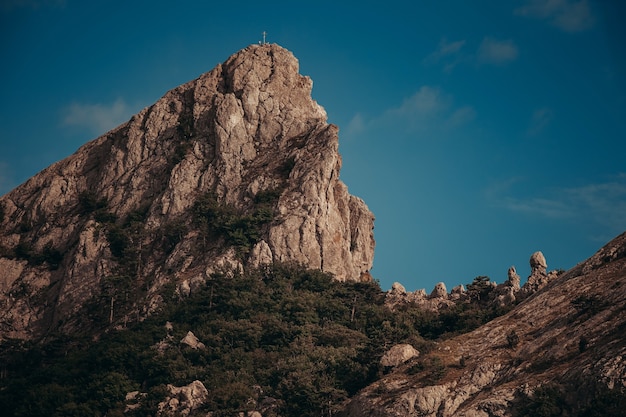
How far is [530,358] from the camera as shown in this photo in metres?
98.9

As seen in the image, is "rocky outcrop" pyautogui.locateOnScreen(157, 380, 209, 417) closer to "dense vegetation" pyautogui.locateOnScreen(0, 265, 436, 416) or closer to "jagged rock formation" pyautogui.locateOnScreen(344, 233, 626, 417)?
"dense vegetation" pyautogui.locateOnScreen(0, 265, 436, 416)

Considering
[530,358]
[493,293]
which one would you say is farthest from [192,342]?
[530,358]

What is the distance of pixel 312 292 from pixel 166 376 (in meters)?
26.3

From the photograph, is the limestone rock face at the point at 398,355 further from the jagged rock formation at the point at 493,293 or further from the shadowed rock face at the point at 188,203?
the shadowed rock face at the point at 188,203

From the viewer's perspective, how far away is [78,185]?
167000mm

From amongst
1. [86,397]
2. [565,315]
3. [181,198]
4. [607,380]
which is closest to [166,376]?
[86,397]

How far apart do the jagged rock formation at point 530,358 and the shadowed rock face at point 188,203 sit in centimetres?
3977

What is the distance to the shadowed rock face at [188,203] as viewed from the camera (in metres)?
147

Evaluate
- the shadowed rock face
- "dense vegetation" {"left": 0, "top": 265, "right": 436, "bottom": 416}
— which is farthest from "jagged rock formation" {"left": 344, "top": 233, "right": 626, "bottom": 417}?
the shadowed rock face

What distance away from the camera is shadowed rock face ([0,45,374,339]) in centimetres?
14662

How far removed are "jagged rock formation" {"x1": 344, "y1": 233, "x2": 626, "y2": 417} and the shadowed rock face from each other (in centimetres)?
3977

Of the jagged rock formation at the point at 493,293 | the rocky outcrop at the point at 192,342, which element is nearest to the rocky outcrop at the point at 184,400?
the rocky outcrop at the point at 192,342

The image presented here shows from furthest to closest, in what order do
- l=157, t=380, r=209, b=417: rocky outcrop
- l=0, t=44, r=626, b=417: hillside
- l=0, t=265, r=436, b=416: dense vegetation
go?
l=0, t=265, r=436, b=416: dense vegetation < l=157, t=380, r=209, b=417: rocky outcrop < l=0, t=44, r=626, b=417: hillside

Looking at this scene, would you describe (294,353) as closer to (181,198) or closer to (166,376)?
(166,376)
